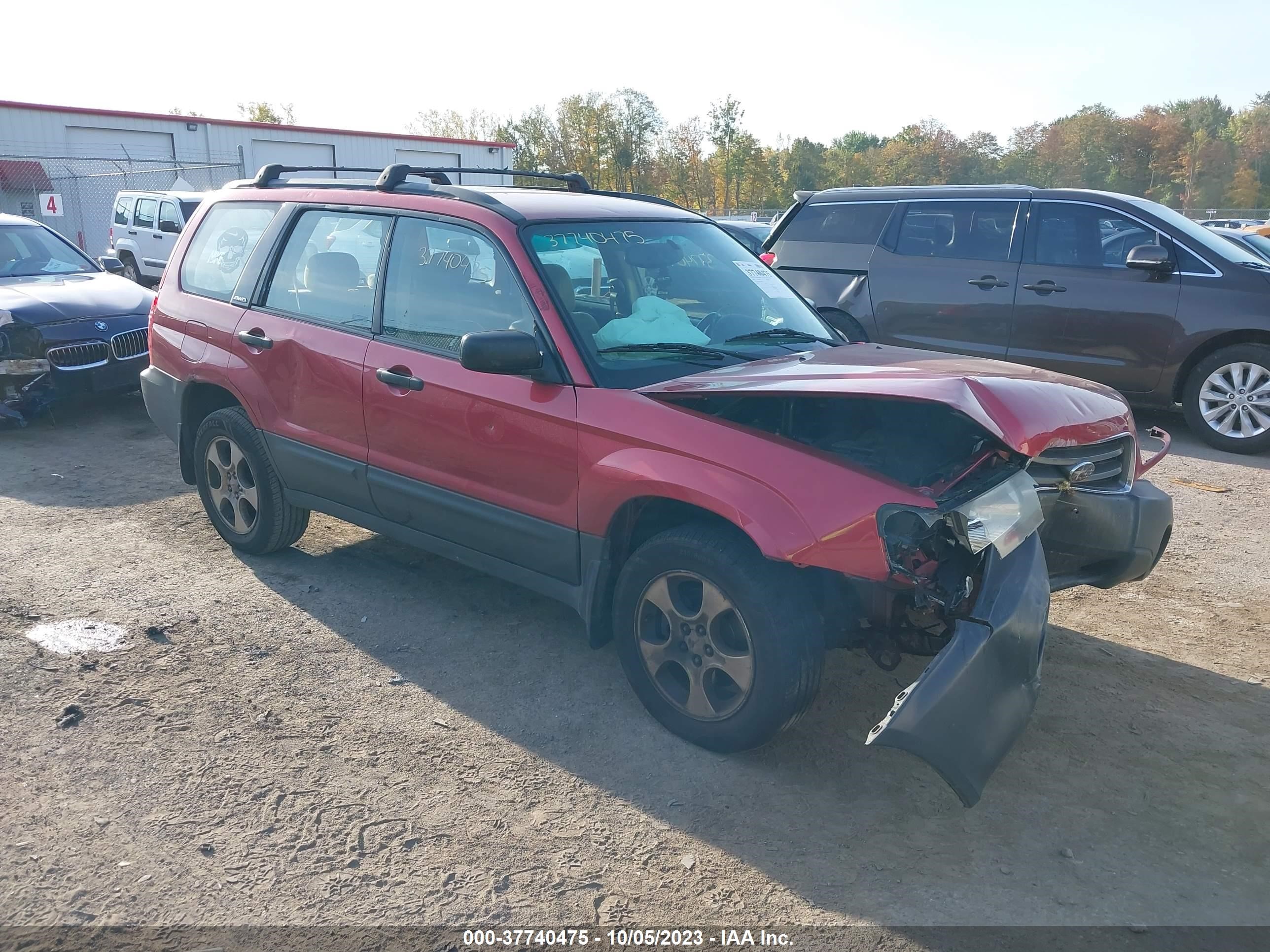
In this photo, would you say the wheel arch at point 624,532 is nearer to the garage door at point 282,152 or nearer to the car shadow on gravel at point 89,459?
the car shadow on gravel at point 89,459

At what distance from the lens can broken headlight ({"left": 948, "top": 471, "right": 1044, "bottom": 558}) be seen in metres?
2.95

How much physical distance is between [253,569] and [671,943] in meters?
3.32

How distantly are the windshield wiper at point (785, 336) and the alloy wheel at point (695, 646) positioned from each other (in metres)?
1.15

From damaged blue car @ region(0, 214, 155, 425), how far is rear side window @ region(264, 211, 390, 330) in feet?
11.0

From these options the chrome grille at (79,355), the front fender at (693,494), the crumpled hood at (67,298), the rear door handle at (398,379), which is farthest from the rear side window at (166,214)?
the front fender at (693,494)

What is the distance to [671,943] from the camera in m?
2.58

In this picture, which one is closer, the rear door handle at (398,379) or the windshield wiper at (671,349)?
the windshield wiper at (671,349)

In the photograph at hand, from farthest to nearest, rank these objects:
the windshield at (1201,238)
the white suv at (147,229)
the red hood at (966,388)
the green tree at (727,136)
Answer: the green tree at (727,136), the white suv at (147,229), the windshield at (1201,238), the red hood at (966,388)

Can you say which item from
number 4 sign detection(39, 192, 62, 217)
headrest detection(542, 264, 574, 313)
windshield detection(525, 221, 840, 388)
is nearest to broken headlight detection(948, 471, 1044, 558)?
windshield detection(525, 221, 840, 388)

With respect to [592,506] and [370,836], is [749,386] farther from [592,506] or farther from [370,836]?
[370,836]

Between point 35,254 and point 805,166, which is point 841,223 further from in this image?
A: point 805,166

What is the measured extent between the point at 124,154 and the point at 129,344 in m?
25.4

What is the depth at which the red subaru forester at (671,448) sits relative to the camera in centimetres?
296

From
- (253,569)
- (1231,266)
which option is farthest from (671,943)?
(1231,266)
